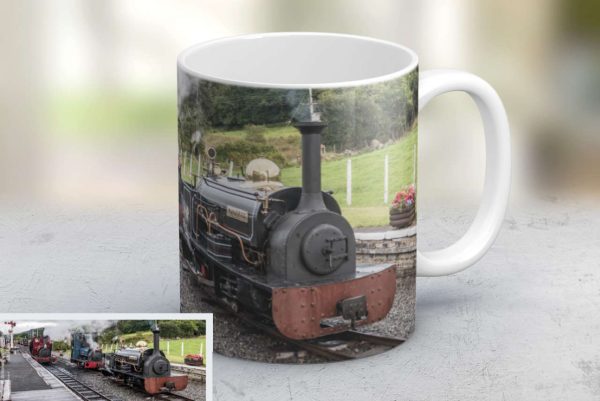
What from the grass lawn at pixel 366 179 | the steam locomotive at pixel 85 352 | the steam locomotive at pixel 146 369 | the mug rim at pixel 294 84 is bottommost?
the steam locomotive at pixel 146 369

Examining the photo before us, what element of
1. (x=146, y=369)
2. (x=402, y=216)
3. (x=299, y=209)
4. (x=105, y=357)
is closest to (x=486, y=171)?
(x=402, y=216)

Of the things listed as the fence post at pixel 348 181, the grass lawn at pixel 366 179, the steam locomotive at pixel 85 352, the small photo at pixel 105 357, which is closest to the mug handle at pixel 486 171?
the grass lawn at pixel 366 179

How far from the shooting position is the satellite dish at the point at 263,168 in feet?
10.8

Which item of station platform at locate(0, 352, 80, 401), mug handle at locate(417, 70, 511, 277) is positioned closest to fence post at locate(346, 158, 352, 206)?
mug handle at locate(417, 70, 511, 277)

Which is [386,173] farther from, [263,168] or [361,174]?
[263,168]

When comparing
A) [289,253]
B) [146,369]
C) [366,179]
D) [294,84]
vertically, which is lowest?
[146,369]

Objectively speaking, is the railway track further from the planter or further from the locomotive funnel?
the planter

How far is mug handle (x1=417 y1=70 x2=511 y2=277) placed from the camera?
3.63m

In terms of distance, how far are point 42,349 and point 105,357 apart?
12 centimetres

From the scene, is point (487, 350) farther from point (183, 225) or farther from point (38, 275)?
point (38, 275)

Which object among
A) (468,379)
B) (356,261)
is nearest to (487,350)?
(468,379)

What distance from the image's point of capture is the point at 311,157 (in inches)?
130

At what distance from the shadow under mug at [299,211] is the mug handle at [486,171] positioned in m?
0.11

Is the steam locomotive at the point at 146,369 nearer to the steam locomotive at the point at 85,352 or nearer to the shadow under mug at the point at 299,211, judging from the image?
the steam locomotive at the point at 85,352
